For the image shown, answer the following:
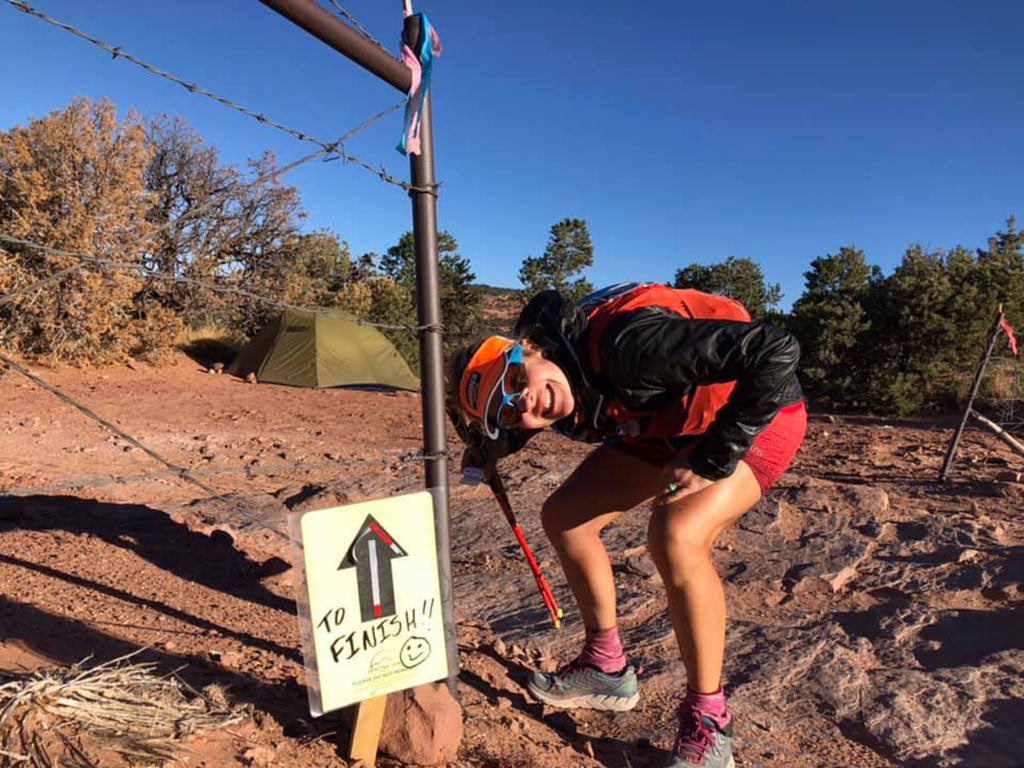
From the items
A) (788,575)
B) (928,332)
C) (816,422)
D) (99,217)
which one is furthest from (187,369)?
(928,332)

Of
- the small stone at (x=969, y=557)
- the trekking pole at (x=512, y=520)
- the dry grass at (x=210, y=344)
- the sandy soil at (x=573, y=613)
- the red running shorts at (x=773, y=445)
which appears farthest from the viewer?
the dry grass at (x=210, y=344)

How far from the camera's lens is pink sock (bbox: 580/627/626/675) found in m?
2.48

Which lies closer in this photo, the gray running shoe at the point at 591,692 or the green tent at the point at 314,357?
the gray running shoe at the point at 591,692

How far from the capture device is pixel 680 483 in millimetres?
2002

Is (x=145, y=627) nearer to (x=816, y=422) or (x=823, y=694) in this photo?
(x=823, y=694)

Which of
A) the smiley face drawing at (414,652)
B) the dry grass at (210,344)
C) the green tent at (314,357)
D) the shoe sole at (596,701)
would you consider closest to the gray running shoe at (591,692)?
the shoe sole at (596,701)

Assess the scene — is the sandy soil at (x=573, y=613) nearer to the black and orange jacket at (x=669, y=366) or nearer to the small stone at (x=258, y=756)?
the small stone at (x=258, y=756)

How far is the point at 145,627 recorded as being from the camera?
271cm

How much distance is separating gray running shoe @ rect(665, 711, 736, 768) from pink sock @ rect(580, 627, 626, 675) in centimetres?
45

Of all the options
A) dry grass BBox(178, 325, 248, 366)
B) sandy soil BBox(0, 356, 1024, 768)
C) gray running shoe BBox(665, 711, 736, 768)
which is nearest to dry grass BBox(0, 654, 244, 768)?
sandy soil BBox(0, 356, 1024, 768)

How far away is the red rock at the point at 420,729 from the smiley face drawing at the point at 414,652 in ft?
0.29

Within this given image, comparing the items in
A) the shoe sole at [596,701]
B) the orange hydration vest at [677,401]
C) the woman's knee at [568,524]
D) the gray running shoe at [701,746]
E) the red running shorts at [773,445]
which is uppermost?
the orange hydration vest at [677,401]

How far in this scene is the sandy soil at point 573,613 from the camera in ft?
7.36

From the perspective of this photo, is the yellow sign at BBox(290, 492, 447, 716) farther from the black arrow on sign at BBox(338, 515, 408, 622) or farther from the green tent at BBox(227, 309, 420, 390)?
the green tent at BBox(227, 309, 420, 390)
